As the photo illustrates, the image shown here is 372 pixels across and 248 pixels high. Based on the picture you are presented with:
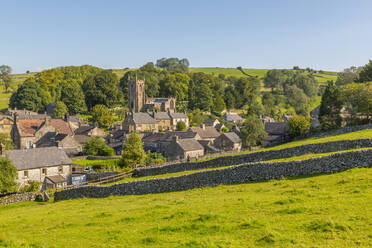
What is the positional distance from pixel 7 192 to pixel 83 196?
40.4ft

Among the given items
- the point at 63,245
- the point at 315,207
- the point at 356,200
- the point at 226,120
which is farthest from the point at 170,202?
the point at 226,120

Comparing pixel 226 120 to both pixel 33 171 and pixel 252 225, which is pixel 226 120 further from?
pixel 252 225

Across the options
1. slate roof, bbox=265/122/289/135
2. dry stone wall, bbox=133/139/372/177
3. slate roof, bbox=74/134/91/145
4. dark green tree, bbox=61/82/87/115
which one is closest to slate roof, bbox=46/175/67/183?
dry stone wall, bbox=133/139/372/177

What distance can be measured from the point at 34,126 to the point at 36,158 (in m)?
34.2

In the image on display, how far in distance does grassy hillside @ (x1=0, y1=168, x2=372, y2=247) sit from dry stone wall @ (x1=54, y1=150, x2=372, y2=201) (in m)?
1.16

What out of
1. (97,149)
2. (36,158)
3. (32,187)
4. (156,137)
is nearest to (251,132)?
(156,137)

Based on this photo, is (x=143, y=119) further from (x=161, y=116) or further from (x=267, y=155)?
(x=267, y=155)

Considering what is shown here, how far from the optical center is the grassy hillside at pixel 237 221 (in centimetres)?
1100

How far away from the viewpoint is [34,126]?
2972 inches

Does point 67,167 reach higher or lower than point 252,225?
lower

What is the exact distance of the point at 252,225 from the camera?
12.5 metres

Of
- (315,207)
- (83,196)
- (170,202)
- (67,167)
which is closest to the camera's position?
(315,207)

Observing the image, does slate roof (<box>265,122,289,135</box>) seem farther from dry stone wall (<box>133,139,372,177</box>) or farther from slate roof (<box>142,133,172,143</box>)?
dry stone wall (<box>133,139,372,177</box>)

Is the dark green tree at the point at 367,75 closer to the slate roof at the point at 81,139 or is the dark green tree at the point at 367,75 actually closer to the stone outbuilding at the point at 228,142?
the stone outbuilding at the point at 228,142
